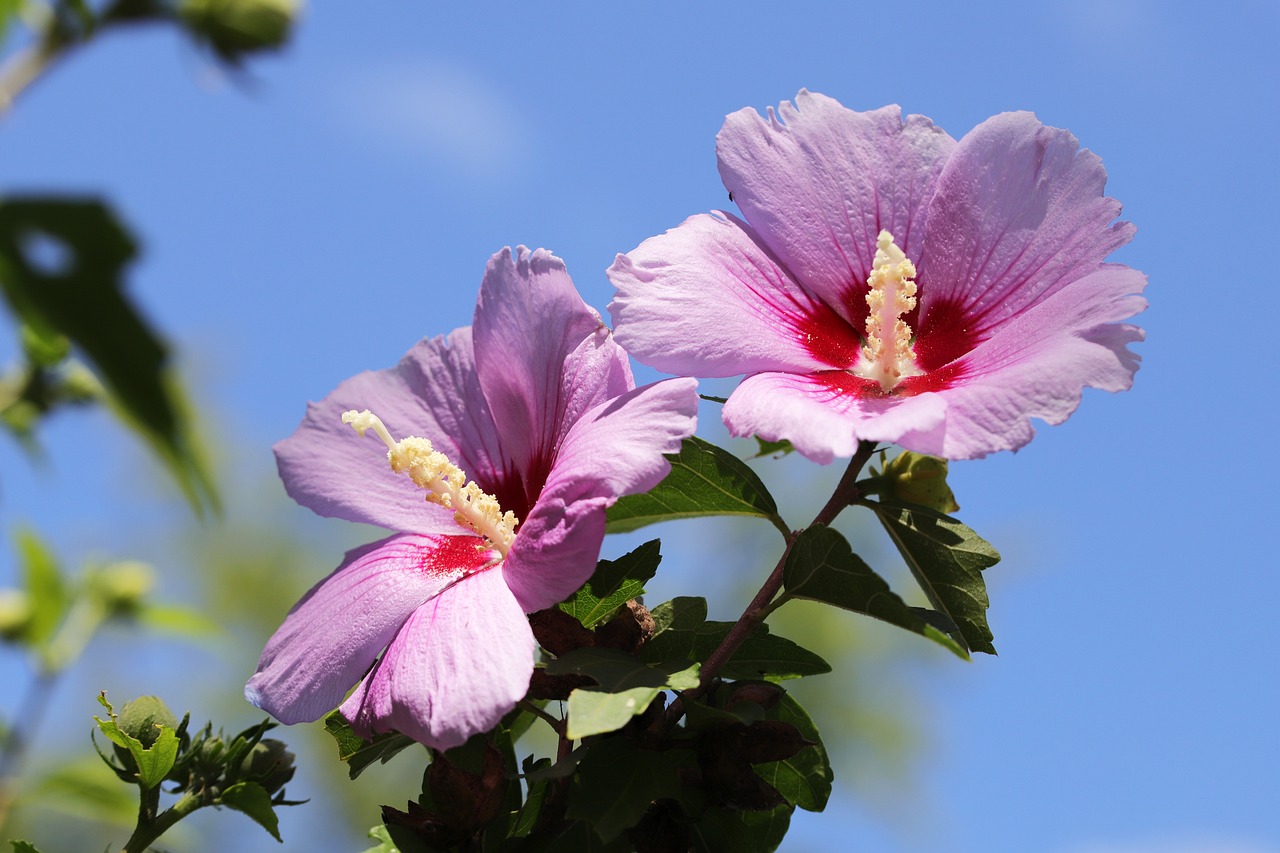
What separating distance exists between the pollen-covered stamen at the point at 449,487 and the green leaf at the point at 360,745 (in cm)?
20

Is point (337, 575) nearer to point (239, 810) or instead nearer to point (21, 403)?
point (239, 810)

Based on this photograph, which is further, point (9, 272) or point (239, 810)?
point (239, 810)

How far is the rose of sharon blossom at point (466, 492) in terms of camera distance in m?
0.99

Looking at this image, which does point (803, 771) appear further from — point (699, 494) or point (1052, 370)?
point (1052, 370)

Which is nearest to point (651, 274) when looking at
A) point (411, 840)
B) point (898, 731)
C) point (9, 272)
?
point (411, 840)

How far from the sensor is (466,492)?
119 cm

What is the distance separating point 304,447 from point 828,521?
55 cm

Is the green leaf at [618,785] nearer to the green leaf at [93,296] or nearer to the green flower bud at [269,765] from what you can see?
the green flower bud at [269,765]

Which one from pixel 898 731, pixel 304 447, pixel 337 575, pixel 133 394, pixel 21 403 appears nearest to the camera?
pixel 133 394

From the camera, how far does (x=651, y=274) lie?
43.8 inches

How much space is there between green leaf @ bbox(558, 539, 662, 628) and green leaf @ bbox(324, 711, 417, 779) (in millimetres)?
191

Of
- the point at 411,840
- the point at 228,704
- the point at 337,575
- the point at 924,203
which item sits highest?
the point at 228,704

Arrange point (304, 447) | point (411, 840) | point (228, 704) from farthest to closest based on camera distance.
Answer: point (228, 704) < point (304, 447) < point (411, 840)

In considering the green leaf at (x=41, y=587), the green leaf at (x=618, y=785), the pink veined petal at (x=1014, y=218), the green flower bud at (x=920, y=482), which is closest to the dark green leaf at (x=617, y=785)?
the green leaf at (x=618, y=785)
